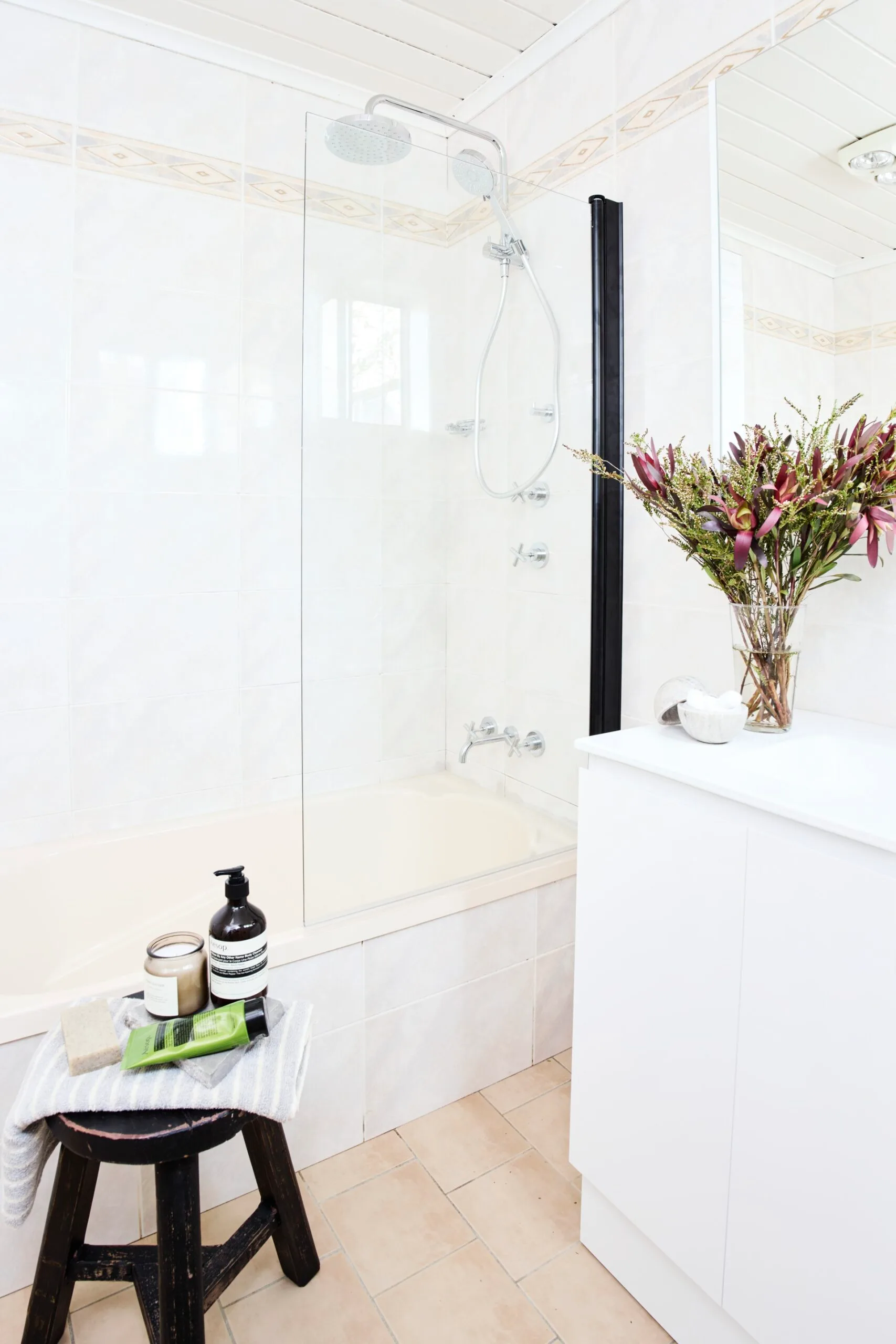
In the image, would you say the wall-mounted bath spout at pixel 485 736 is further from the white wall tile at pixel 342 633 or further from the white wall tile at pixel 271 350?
the white wall tile at pixel 271 350

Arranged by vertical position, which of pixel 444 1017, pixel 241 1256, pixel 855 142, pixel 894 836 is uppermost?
pixel 855 142

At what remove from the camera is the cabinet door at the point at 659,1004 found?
1089 millimetres

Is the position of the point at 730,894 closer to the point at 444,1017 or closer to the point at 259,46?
the point at 444,1017

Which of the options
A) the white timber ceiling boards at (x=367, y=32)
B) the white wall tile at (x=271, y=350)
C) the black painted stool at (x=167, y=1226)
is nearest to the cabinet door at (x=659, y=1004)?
the black painted stool at (x=167, y=1226)

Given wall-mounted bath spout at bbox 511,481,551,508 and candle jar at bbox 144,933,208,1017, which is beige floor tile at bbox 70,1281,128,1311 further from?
wall-mounted bath spout at bbox 511,481,551,508

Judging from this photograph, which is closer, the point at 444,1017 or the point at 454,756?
the point at 444,1017

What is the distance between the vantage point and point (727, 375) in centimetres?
161

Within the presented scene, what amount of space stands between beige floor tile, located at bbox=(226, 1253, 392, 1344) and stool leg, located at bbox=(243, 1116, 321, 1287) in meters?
0.03

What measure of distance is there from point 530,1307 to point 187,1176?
0.67 meters

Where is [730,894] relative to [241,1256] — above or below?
above

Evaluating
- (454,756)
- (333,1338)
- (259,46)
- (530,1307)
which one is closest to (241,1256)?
(333,1338)

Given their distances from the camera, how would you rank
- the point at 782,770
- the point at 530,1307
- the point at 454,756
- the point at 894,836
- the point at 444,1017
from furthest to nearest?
the point at 454,756, the point at 444,1017, the point at 530,1307, the point at 782,770, the point at 894,836

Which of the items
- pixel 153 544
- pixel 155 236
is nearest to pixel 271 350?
pixel 155 236

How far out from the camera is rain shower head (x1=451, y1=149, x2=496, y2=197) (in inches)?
67.8
